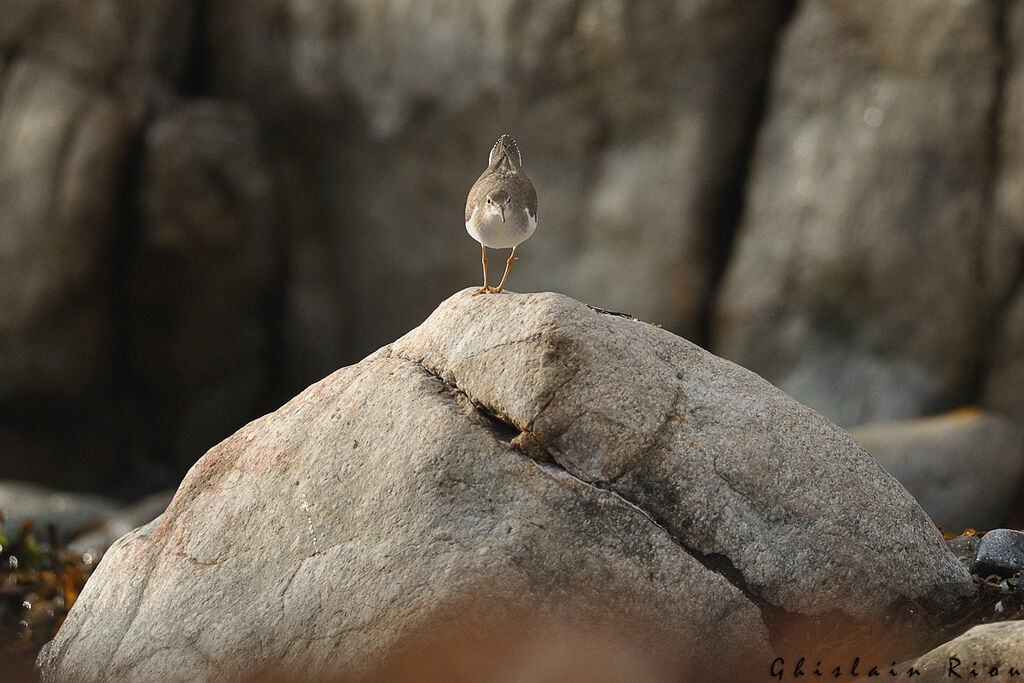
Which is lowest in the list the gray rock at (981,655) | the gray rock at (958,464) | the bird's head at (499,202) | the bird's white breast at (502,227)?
the gray rock at (981,655)

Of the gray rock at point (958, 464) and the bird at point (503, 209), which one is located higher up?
the gray rock at point (958, 464)

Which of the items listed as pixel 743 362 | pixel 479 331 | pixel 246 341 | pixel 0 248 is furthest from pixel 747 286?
pixel 0 248

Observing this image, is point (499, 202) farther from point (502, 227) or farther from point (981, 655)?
point (981, 655)

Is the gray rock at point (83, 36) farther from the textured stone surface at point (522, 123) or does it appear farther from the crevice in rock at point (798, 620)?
the crevice in rock at point (798, 620)

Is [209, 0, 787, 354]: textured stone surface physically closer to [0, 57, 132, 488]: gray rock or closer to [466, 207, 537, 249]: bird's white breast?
[0, 57, 132, 488]: gray rock

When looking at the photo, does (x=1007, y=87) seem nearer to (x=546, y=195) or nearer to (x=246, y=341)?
(x=546, y=195)

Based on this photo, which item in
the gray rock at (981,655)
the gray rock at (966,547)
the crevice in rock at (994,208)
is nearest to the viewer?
the gray rock at (981,655)

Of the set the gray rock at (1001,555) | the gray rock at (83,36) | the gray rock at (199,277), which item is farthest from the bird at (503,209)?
the gray rock at (83,36)
